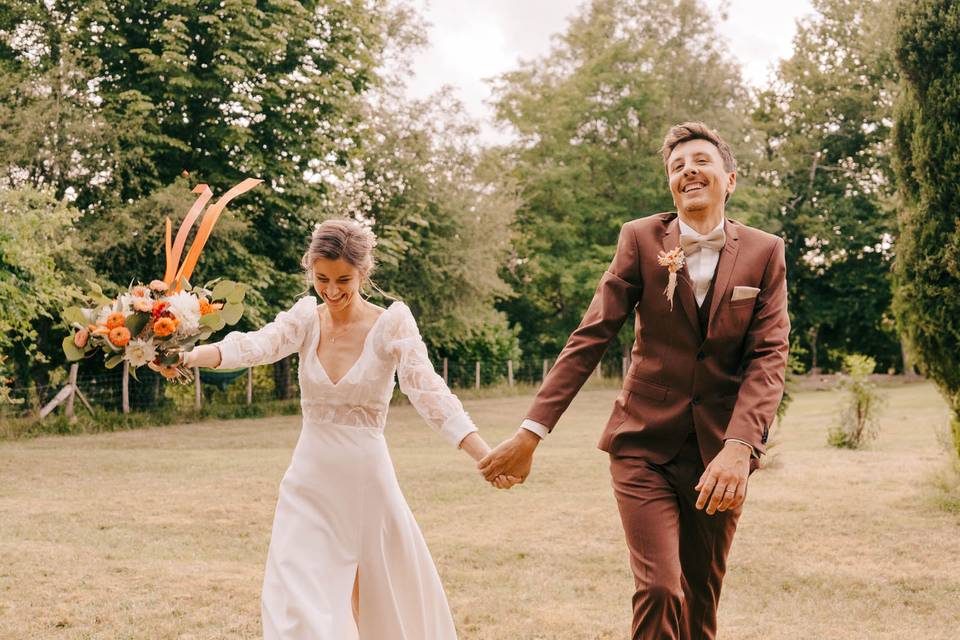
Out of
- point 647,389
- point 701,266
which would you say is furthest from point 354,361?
point 701,266

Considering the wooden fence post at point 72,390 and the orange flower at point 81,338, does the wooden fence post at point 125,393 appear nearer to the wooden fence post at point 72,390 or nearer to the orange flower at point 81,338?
the wooden fence post at point 72,390

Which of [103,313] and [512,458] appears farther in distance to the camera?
[103,313]

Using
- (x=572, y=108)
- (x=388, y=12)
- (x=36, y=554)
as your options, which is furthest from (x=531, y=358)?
(x=36, y=554)

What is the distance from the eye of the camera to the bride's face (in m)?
4.46

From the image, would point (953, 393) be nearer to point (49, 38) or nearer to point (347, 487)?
point (347, 487)

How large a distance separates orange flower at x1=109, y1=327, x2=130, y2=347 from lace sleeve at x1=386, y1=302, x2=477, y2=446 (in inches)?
47.4

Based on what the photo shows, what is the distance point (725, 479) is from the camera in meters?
3.66

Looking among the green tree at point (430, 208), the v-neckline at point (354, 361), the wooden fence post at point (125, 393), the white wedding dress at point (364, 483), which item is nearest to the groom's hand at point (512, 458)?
the white wedding dress at point (364, 483)

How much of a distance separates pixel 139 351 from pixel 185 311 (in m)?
0.28

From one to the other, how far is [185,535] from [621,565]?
4.24m

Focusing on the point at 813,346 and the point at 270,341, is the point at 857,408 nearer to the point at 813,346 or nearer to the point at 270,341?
the point at 270,341

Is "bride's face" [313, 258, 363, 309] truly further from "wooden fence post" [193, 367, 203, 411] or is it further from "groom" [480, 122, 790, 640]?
"wooden fence post" [193, 367, 203, 411]

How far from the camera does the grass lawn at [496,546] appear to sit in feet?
21.6

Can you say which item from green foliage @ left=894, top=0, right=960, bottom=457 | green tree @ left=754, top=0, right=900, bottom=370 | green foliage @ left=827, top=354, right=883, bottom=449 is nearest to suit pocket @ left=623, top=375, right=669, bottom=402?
green foliage @ left=894, top=0, right=960, bottom=457
